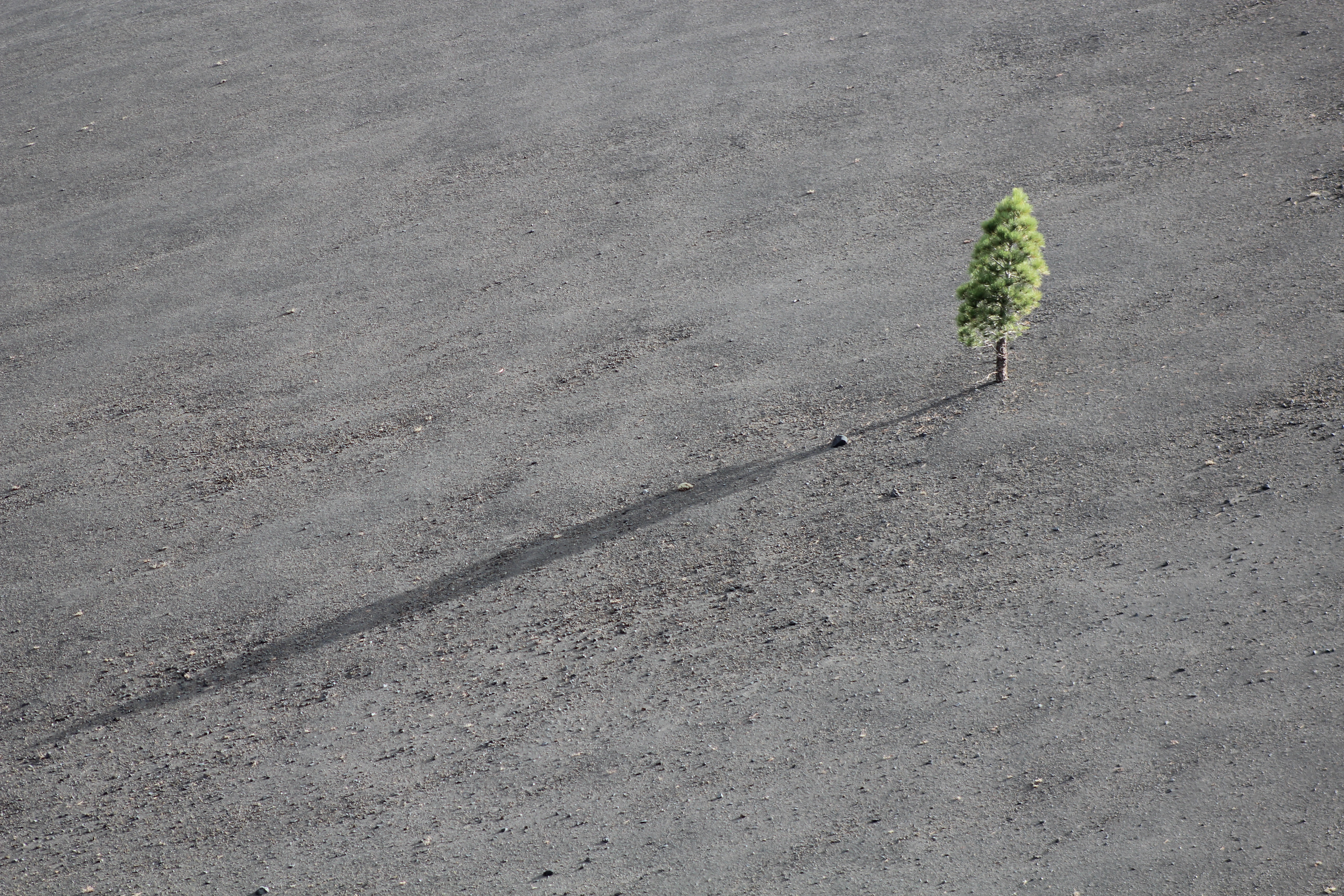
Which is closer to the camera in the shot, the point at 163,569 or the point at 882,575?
the point at 882,575

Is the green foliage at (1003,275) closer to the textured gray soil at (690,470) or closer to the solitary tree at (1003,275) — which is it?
the solitary tree at (1003,275)

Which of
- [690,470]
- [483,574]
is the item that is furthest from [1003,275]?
[483,574]

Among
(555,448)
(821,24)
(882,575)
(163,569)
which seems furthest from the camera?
(821,24)

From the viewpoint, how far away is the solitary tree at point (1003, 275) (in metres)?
10.5

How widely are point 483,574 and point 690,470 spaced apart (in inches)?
90.5

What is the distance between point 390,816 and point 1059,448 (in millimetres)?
6751

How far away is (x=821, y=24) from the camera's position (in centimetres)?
1800

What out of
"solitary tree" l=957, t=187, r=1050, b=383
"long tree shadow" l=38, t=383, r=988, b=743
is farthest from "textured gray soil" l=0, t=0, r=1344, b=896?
"solitary tree" l=957, t=187, r=1050, b=383

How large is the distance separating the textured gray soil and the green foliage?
761mm

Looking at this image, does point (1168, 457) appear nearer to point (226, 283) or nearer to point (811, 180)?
point (811, 180)

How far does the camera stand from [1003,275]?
34.9 feet

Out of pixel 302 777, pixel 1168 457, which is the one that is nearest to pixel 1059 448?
pixel 1168 457

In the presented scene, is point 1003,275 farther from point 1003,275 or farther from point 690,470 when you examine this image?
point 690,470

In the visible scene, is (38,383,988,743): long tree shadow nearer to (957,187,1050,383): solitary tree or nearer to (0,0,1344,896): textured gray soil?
(0,0,1344,896): textured gray soil
